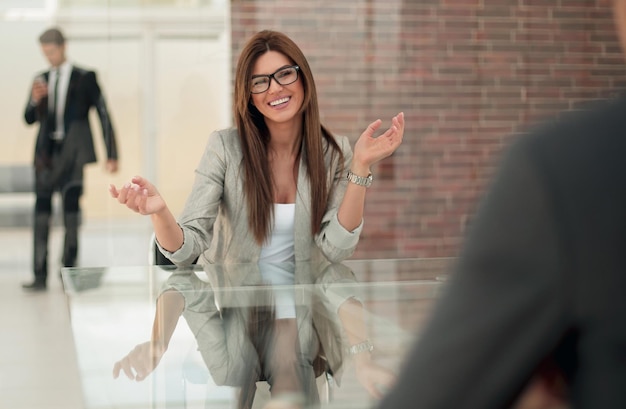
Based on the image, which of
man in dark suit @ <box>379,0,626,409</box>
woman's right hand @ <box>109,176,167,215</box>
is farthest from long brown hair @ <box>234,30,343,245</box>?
man in dark suit @ <box>379,0,626,409</box>

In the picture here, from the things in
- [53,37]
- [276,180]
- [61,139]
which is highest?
[53,37]

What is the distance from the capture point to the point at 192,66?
17.9ft

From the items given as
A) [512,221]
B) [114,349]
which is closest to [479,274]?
[512,221]

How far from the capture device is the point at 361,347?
4.75 feet

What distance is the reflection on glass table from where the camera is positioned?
1207 mm

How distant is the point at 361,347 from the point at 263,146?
1462 mm

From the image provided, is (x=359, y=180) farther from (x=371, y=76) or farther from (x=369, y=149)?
(x=371, y=76)

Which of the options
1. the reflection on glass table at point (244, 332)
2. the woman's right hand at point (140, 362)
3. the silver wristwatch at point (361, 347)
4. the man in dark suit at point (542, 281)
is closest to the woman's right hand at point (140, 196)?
the reflection on glass table at point (244, 332)

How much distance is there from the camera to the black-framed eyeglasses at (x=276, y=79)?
2.75 meters

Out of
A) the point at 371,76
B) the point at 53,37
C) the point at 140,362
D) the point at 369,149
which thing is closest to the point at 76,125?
the point at 53,37

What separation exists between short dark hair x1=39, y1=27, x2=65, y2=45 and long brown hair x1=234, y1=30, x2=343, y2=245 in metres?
2.96

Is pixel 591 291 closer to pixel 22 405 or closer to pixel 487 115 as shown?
pixel 22 405

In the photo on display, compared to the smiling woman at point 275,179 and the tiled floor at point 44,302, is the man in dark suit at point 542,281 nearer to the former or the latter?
the smiling woman at point 275,179

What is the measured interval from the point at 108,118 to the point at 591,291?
5244mm
